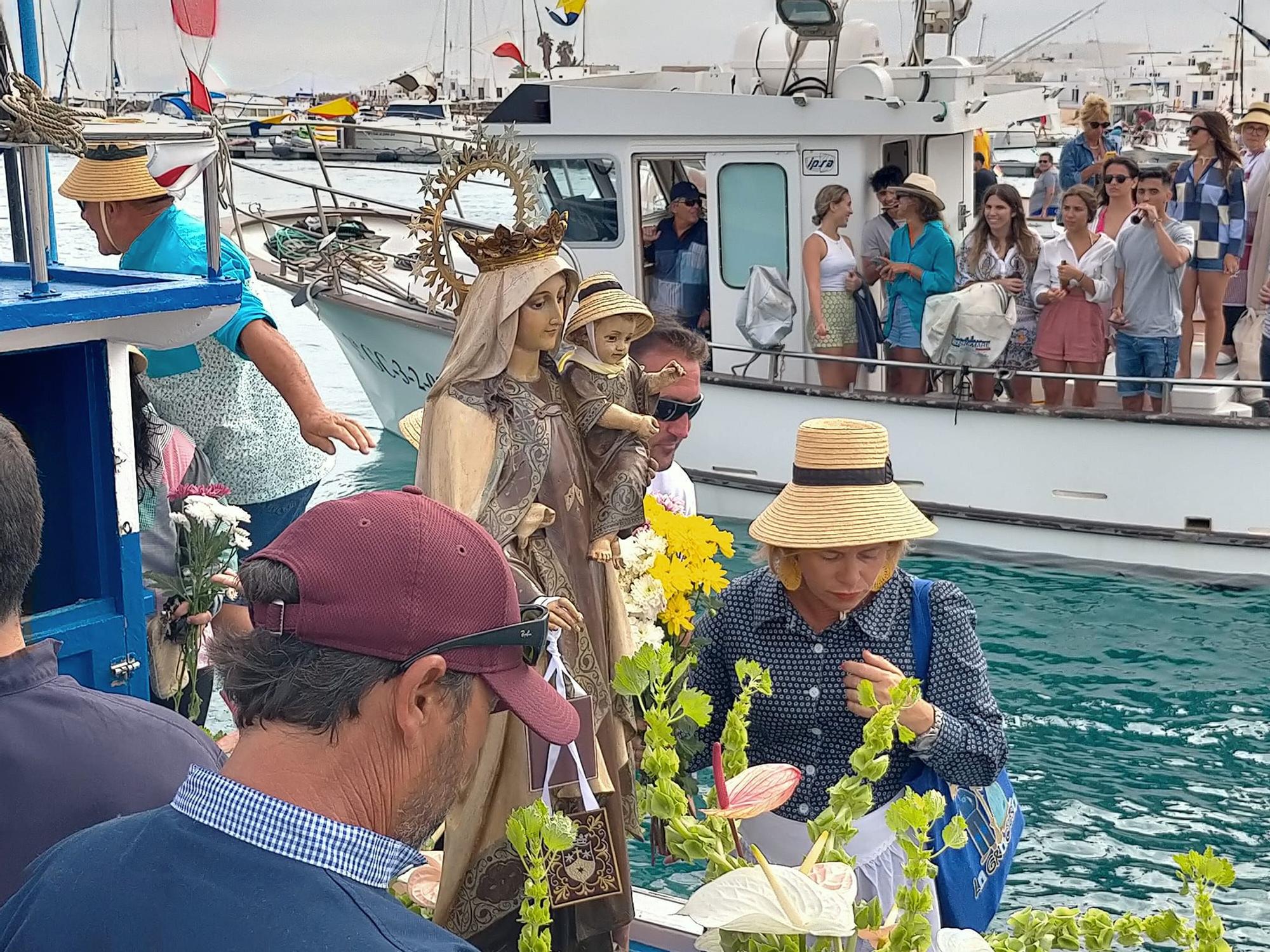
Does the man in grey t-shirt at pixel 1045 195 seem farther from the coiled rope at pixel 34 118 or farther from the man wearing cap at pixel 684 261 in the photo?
the coiled rope at pixel 34 118

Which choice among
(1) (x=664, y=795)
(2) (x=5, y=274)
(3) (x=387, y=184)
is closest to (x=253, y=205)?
(2) (x=5, y=274)

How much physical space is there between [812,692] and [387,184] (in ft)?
195

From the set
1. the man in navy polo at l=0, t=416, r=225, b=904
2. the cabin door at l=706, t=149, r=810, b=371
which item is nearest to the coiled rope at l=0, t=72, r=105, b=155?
the man in navy polo at l=0, t=416, r=225, b=904

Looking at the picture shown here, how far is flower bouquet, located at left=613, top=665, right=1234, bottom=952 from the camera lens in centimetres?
173

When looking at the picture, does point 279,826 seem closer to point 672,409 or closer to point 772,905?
point 772,905

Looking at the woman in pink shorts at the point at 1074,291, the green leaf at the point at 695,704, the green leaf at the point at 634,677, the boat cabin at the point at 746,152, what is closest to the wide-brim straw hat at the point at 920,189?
the boat cabin at the point at 746,152

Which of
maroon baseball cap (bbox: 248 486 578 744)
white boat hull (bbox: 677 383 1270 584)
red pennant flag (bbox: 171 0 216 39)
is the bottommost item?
white boat hull (bbox: 677 383 1270 584)

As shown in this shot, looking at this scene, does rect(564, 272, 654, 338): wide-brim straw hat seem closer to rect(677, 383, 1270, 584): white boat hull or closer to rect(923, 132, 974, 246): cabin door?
rect(677, 383, 1270, 584): white boat hull

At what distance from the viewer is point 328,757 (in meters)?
1.48

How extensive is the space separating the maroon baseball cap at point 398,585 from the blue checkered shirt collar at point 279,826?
0.16 m

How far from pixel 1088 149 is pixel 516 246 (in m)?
9.60

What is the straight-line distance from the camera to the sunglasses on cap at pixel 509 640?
59.7 inches

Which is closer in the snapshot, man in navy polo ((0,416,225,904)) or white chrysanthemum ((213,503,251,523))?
man in navy polo ((0,416,225,904))

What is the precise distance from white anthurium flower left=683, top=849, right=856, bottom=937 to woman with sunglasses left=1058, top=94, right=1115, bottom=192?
10657mm
